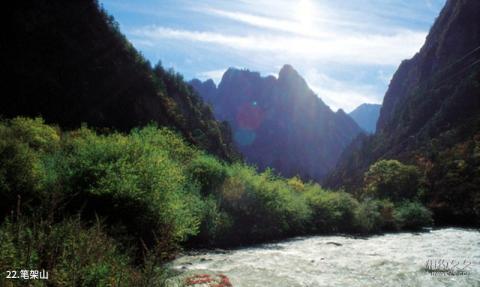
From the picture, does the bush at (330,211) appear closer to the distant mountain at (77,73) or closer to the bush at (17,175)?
the bush at (17,175)

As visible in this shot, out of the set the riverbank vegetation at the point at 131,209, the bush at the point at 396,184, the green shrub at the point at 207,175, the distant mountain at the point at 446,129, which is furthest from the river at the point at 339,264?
the bush at the point at 396,184

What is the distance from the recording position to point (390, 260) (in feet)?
54.6

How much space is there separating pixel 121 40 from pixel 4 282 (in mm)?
77345

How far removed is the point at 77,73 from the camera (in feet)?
214

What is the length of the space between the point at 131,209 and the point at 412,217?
1113 inches

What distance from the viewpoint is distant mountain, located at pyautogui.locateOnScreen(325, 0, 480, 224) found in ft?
143

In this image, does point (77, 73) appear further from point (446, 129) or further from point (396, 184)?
point (446, 129)

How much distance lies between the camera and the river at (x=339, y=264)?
1263 cm

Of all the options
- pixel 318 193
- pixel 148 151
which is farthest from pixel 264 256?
pixel 318 193

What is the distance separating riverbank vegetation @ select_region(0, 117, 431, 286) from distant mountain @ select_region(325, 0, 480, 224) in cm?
1087

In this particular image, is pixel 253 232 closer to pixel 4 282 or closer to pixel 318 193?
pixel 318 193

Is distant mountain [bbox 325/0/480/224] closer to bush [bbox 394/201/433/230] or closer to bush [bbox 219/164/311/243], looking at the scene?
bush [bbox 394/201/433/230]

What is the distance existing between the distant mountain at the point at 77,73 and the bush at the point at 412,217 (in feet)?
143

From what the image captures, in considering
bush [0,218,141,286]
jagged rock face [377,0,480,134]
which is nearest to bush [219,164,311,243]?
bush [0,218,141,286]
